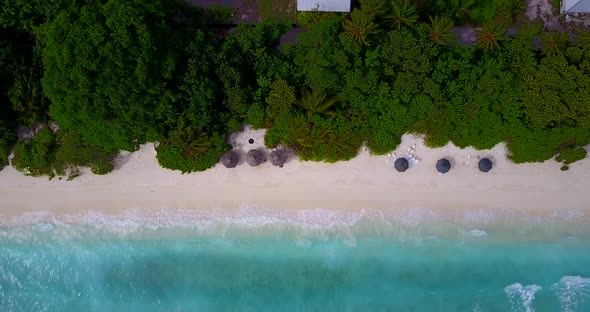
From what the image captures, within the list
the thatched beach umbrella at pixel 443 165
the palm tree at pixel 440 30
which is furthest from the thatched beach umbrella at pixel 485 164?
the palm tree at pixel 440 30

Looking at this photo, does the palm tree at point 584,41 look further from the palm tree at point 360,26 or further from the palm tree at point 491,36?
the palm tree at point 360,26

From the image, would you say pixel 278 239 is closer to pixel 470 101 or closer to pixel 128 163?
pixel 128 163

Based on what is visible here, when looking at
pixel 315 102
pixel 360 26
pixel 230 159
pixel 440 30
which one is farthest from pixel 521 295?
pixel 230 159

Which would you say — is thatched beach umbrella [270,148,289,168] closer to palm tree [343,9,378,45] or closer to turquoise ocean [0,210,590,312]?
turquoise ocean [0,210,590,312]

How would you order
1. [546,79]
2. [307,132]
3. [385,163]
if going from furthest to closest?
[385,163], [307,132], [546,79]

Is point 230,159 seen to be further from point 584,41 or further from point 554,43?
point 584,41

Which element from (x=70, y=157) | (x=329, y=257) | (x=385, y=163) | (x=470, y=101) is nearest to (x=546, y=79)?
(x=470, y=101)
